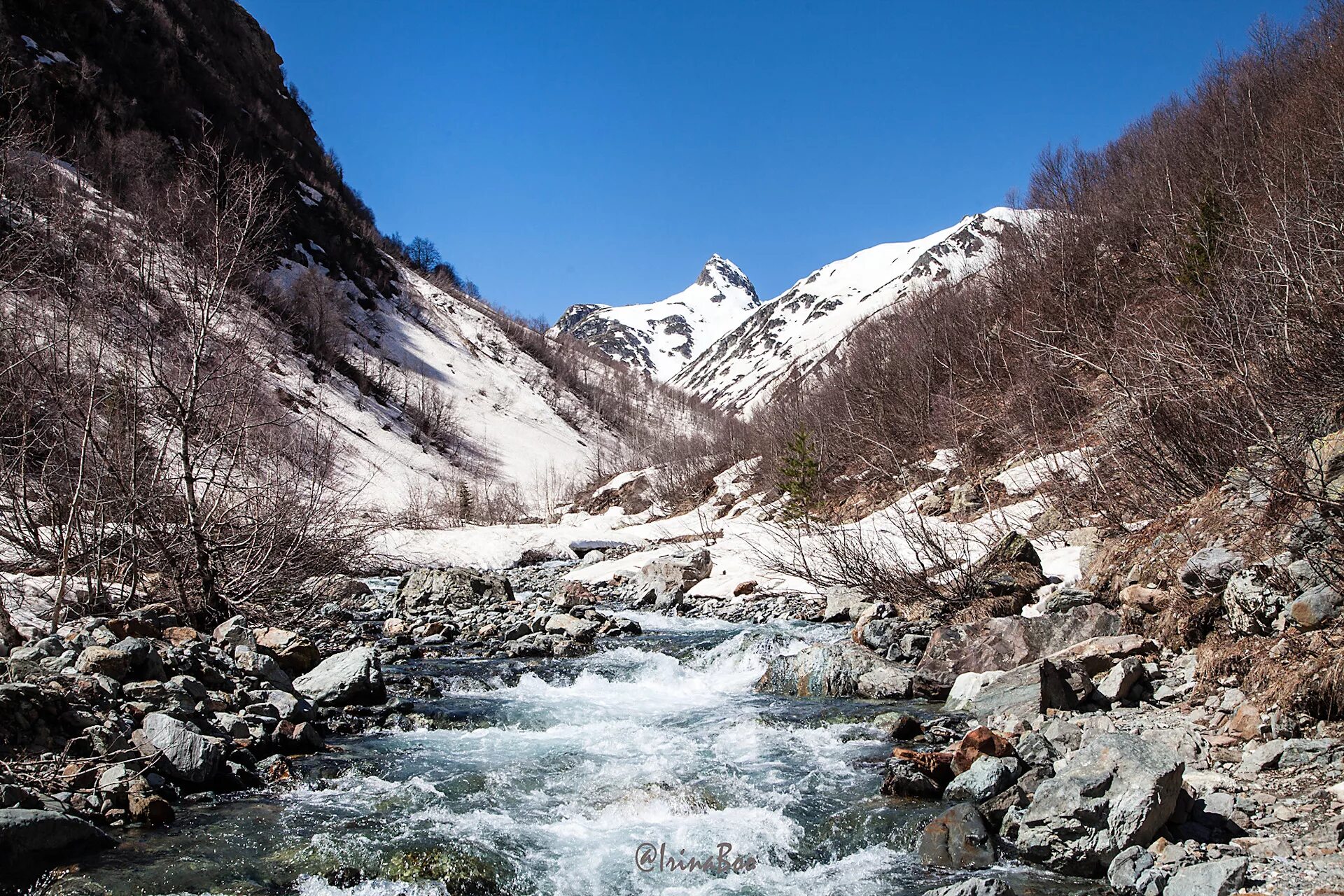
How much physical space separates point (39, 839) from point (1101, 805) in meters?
5.99

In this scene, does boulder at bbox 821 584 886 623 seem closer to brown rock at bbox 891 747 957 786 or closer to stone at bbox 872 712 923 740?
stone at bbox 872 712 923 740

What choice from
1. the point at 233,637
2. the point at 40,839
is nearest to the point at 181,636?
the point at 233,637

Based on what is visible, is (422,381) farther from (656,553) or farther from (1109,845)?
(1109,845)

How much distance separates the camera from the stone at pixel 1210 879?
12.6ft

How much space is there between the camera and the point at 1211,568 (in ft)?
22.6

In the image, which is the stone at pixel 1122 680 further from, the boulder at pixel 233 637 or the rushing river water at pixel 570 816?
the boulder at pixel 233 637

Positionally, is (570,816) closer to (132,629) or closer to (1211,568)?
(132,629)

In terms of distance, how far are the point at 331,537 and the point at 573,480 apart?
35012 millimetres

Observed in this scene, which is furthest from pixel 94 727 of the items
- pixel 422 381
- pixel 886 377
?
pixel 422 381

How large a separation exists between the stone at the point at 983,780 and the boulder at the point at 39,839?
541 cm

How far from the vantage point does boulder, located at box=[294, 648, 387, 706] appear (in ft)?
26.7

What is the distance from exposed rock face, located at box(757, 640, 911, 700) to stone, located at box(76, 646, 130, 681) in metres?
6.31

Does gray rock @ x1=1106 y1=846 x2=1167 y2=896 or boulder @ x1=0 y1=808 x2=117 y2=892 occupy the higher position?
boulder @ x1=0 y1=808 x2=117 y2=892
